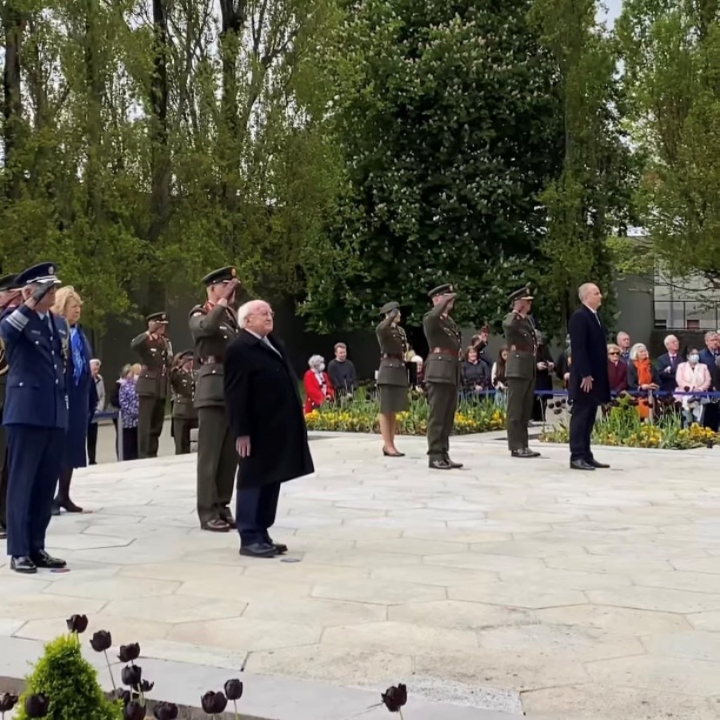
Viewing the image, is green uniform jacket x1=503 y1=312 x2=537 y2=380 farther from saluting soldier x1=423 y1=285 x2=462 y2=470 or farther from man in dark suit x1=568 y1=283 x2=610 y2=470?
man in dark suit x1=568 y1=283 x2=610 y2=470

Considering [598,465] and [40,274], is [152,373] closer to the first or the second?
[598,465]

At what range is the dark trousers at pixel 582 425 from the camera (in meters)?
11.2

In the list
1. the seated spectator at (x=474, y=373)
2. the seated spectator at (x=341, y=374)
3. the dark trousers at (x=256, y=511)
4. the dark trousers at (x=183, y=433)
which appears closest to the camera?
the dark trousers at (x=256, y=511)

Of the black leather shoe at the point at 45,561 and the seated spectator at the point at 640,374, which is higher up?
the seated spectator at the point at 640,374

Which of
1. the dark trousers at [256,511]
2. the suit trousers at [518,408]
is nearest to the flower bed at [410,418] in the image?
the suit trousers at [518,408]

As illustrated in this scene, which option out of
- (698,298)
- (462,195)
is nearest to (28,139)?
(462,195)

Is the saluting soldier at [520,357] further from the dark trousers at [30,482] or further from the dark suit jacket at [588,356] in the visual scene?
the dark trousers at [30,482]

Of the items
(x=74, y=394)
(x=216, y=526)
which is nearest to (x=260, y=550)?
(x=216, y=526)

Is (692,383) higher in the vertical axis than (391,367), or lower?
lower

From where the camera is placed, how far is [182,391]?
1348 centimetres

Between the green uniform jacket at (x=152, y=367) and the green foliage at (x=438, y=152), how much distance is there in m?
12.9

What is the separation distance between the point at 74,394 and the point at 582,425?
5256 millimetres

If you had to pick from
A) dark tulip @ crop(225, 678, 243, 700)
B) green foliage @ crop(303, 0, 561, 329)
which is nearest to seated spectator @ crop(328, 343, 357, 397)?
green foliage @ crop(303, 0, 561, 329)

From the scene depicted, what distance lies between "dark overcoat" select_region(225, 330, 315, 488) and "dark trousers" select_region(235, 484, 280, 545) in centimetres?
11
